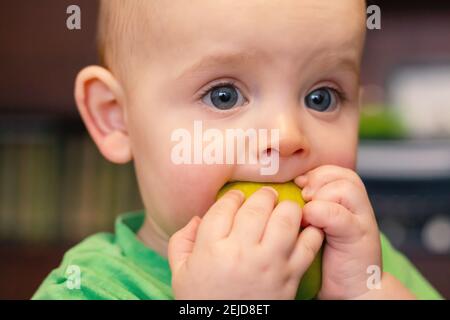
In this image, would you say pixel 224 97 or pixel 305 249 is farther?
pixel 224 97

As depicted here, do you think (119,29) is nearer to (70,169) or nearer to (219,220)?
(219,220)

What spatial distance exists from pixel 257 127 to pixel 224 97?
6cm

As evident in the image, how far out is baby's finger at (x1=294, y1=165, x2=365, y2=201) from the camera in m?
0.64

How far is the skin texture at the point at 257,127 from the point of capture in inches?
22.6

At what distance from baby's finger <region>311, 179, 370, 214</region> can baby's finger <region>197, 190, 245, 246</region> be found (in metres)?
0.08

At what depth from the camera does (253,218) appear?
0.58 meters

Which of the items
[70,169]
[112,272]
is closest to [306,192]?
[112,272]

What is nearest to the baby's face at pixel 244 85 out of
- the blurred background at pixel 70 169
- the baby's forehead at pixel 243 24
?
the baby's forehead at pixel 243 24

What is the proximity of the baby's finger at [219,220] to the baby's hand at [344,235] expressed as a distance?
0.07 meters

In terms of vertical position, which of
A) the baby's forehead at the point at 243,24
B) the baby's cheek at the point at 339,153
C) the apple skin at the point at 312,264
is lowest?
the apple skin at the point at 312,264

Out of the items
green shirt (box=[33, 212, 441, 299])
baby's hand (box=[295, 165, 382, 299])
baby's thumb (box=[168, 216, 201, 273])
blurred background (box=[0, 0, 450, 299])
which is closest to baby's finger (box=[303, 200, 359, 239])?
baby's hand (box=[295, 165, 382, 299])

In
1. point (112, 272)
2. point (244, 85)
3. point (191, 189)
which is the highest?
point (244, 85)

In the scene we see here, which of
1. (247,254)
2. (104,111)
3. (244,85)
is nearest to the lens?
(247,254)

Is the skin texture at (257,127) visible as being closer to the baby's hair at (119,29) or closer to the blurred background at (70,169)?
the baby's hair at (119,29)
